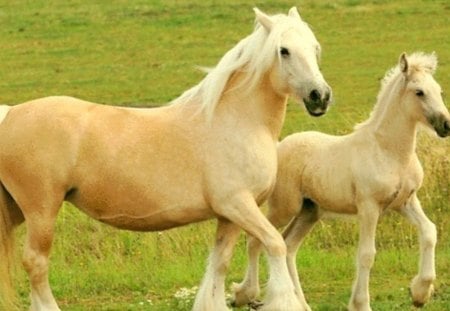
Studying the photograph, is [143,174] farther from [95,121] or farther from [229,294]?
[229,294]

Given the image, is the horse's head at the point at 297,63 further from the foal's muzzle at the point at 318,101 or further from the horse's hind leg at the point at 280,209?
Result: the horse's hind leg at the point at 280,209

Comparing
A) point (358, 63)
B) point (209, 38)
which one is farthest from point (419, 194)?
point (209, 38)

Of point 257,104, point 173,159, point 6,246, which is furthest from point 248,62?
point 6,246

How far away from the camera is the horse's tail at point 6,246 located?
852cm

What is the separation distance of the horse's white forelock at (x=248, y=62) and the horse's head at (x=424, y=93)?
948 millimetres

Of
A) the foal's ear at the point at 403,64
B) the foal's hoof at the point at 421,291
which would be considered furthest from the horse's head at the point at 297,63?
the foal's hoof at the point at 421,291

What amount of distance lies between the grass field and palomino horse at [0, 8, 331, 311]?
853 mm

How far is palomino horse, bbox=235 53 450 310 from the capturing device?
898 centimetres

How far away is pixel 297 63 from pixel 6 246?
82.6 inches

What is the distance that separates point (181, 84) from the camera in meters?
25.4

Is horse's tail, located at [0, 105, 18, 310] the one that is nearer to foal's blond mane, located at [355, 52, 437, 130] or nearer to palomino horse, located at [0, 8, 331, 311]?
palomino horse, located at [0, 8, 331, 311]

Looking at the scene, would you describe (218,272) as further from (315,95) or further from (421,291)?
(421,291)

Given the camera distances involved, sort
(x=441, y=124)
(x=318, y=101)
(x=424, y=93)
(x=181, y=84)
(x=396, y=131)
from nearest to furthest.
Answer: (x=318, y=101) → (x=441, y=124) → (x=424, y=93) → (x=396, y=131) → (x=181, y=84)

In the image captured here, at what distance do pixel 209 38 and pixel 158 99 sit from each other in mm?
6785
